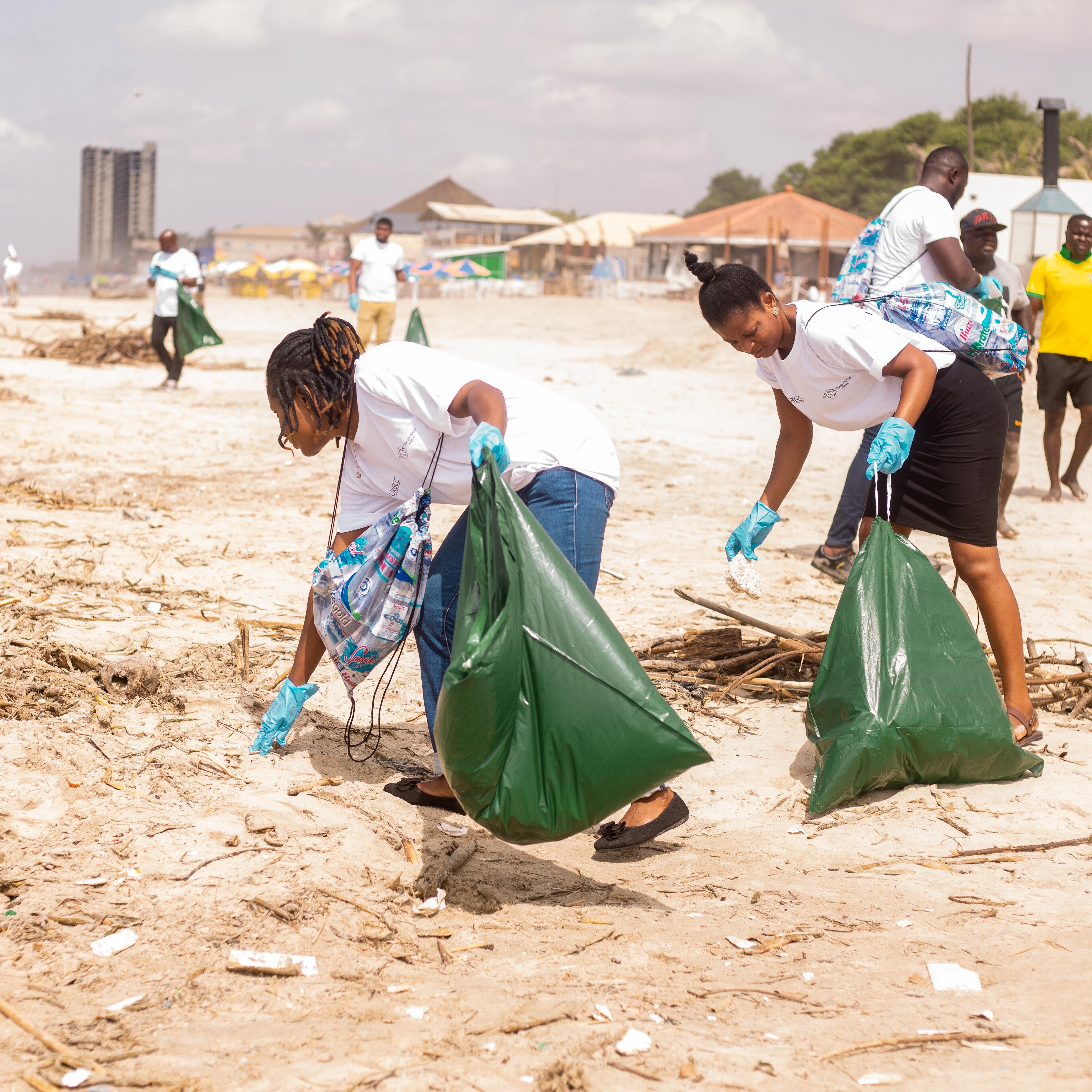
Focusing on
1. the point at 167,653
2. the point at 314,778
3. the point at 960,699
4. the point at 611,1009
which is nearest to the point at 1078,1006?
the point at 611,1009

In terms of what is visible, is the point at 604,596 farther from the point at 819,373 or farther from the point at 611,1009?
the point at 611,1009

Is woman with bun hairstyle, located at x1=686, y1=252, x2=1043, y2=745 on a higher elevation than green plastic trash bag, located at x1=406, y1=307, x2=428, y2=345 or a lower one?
lower

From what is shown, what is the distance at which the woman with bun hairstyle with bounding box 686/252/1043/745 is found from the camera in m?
2.98

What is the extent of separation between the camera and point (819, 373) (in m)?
3.11

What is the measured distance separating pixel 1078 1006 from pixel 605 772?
0.96 metres

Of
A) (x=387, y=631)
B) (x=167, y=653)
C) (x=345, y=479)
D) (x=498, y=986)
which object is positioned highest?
(x=345, y=479)

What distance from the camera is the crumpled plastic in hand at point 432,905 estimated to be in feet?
8.04

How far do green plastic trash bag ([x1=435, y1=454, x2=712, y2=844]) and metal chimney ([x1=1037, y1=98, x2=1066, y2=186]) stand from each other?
12.6 metres

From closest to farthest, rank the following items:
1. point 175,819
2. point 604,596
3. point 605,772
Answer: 1. point 605,772
2. point 175,819
3. point 604,596

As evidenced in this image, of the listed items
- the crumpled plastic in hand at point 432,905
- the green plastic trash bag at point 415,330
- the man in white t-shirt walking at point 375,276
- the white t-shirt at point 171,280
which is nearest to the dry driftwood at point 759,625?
the crumpled plastic in hand at point 432,905

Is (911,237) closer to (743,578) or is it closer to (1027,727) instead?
(743,578)

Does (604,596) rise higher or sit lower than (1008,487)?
lower

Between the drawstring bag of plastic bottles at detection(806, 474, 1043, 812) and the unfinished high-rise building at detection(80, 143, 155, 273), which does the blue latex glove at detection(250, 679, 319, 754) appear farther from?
the unfinished high-rise building at detection(80, 143, 155, 273)

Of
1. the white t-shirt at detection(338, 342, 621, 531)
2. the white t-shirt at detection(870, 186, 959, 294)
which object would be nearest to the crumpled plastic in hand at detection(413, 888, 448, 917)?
the white t-shirt at detection(338, 342, 621, 531)
